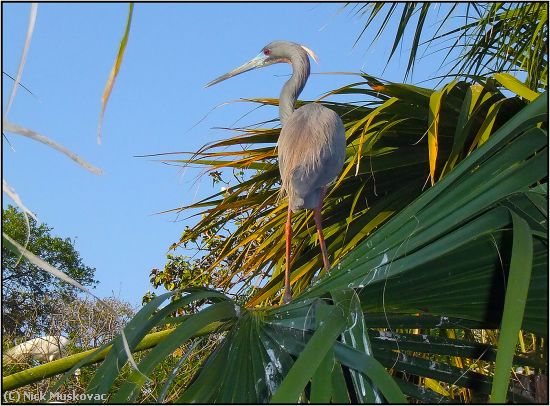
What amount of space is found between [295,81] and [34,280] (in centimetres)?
453

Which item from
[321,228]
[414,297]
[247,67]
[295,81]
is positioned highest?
[247,67]

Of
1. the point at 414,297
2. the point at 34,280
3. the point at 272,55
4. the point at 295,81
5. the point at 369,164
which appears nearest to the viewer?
the point at 414,297

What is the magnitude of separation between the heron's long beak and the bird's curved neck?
0.31 metres

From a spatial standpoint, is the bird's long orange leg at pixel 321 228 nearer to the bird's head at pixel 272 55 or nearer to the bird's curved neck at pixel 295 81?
the bird's curved neck at pixel 295 81

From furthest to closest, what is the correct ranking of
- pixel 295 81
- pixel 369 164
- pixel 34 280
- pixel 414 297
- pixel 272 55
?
pixel 34 280
pixel 272 55
pixel 295 81
pixel 369 164
pixel 414 297

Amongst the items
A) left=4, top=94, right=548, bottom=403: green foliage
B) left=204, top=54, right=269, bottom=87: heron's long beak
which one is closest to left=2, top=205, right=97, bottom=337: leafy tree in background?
left=204, top=54, right=269, bottom=87: heron's long beak

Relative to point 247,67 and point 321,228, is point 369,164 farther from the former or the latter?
point 247,67

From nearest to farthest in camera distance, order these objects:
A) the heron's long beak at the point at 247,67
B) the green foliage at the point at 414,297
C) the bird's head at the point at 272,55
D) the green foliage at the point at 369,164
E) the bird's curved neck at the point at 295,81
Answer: the green foliage at the point at 414,297, the green foliage at the point at 369,164, the bird's curved neck at the point at 295,81, the bird's head at the point at 272,55, the heron's long beak at the point at 247,67

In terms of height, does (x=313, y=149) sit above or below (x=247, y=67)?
below

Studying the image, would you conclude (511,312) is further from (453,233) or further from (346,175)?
(346,175)

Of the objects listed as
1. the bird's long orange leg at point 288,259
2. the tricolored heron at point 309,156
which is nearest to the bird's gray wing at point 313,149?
the tricolored heron at point 309,156

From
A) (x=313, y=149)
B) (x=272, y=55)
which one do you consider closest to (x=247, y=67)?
(x=272, y=55)

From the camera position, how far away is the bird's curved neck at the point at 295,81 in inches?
175

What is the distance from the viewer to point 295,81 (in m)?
4.68
